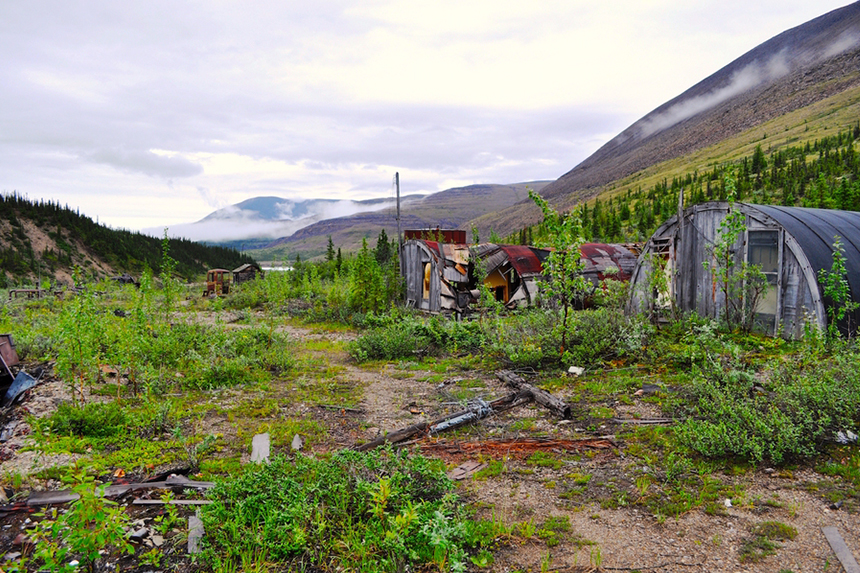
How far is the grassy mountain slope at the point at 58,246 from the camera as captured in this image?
4231 cm

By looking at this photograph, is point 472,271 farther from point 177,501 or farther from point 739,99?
point 739,99

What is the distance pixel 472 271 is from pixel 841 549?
13659 mm

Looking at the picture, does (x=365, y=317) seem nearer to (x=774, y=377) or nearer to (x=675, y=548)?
(x=774, y=377)

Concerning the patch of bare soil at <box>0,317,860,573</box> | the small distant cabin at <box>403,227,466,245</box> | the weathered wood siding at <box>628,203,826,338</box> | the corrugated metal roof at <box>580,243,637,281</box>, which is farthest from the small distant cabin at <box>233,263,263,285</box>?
the patch of bare soil at <box>0,317,860,573</box>

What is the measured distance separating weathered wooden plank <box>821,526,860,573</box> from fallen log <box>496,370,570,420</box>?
306 centimetres

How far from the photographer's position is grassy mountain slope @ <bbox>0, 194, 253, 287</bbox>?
42.3 m

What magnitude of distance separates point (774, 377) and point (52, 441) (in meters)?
9.03

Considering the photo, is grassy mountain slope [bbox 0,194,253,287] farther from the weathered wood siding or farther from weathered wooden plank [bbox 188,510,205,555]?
weathered wooden plank [bbox 188,510,205,555]

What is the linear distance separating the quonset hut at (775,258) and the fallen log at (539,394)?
403cm

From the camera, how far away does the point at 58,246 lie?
49.0 metres

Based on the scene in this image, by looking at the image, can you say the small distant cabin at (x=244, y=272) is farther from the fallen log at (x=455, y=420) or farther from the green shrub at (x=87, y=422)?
the fallen log at (x=455, y=420)

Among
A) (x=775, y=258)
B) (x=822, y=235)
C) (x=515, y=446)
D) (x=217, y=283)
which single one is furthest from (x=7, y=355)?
(x=217, y=283)

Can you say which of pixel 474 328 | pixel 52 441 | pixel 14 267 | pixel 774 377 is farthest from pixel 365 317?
pixel 14 267

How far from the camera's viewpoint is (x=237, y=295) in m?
24.7
